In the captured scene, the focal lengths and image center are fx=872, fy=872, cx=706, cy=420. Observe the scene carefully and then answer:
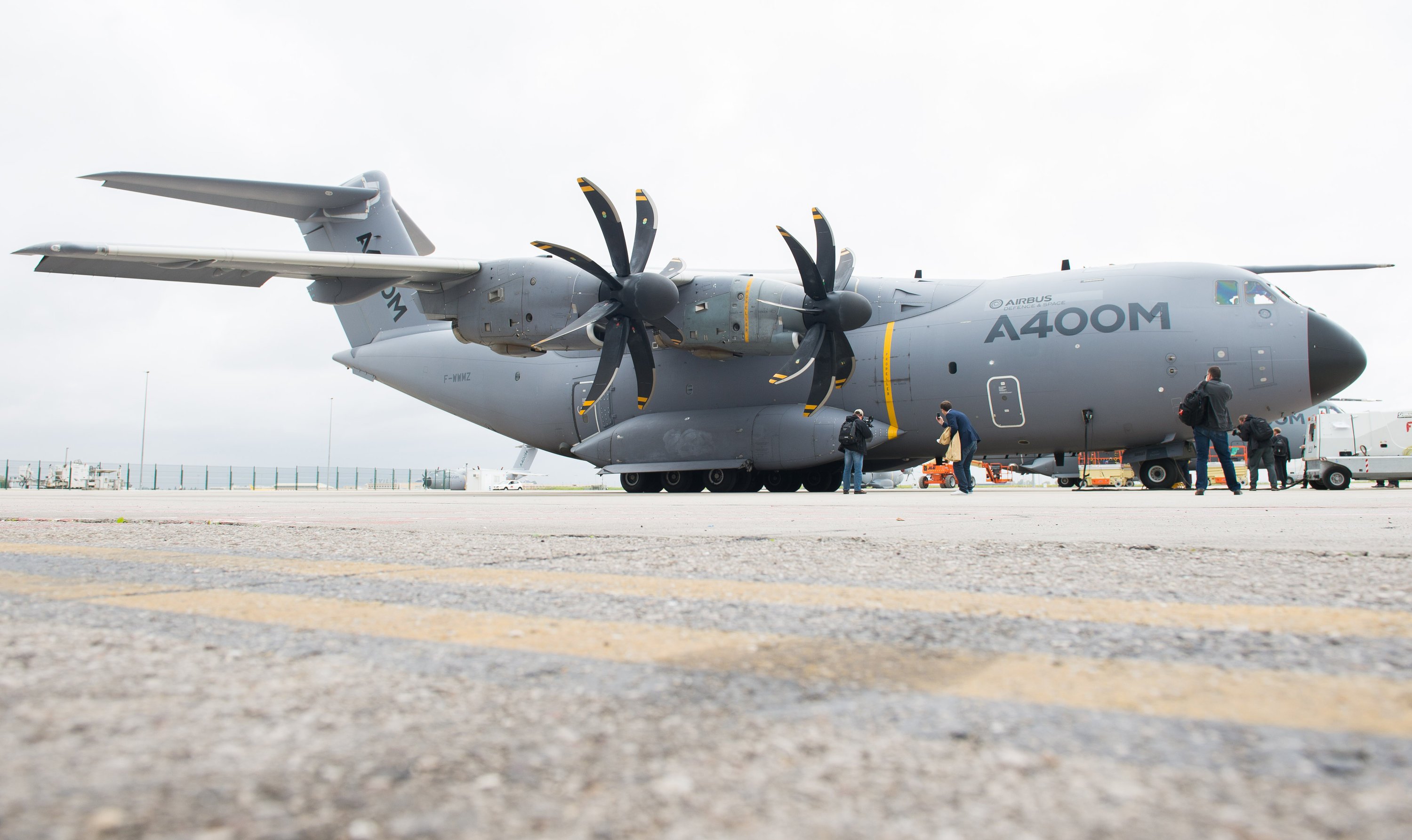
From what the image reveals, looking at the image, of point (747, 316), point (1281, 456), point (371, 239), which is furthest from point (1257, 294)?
point (371, 239)

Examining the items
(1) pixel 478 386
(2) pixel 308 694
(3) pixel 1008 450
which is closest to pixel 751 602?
(2) pixel 308 694

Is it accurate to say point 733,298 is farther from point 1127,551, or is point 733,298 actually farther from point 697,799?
point 697,799

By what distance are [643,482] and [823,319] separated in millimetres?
5639

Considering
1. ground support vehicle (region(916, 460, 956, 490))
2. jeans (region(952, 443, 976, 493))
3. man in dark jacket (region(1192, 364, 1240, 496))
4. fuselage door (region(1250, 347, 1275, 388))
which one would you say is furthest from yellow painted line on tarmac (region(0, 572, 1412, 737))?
ground support vehicle (region(916, 460, 956, 490))

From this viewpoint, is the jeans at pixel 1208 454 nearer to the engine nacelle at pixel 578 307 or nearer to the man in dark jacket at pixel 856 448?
the man in dark jacket at pixel 856 448

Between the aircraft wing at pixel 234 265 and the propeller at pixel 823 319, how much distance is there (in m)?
5.31

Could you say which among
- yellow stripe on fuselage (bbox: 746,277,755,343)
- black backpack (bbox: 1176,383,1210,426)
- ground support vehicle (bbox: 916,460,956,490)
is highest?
yellow stripe on fuselage (bbox: 746,277,755,343)

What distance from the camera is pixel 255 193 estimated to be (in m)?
16.6

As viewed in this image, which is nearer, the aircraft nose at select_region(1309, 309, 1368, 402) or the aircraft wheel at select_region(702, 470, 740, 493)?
the aircraft nose at select_region(1309, 309, 1368, 402)

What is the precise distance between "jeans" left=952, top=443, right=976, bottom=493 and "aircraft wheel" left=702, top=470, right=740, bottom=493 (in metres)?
4.71

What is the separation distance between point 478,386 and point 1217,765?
728 inches

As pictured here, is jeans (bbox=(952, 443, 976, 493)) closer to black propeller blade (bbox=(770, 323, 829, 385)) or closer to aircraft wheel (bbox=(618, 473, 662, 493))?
black propeller blade (bbox=(770, 323, 829, 385))

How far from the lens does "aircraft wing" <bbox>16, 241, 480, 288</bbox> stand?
1138cm

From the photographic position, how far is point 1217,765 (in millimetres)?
942
